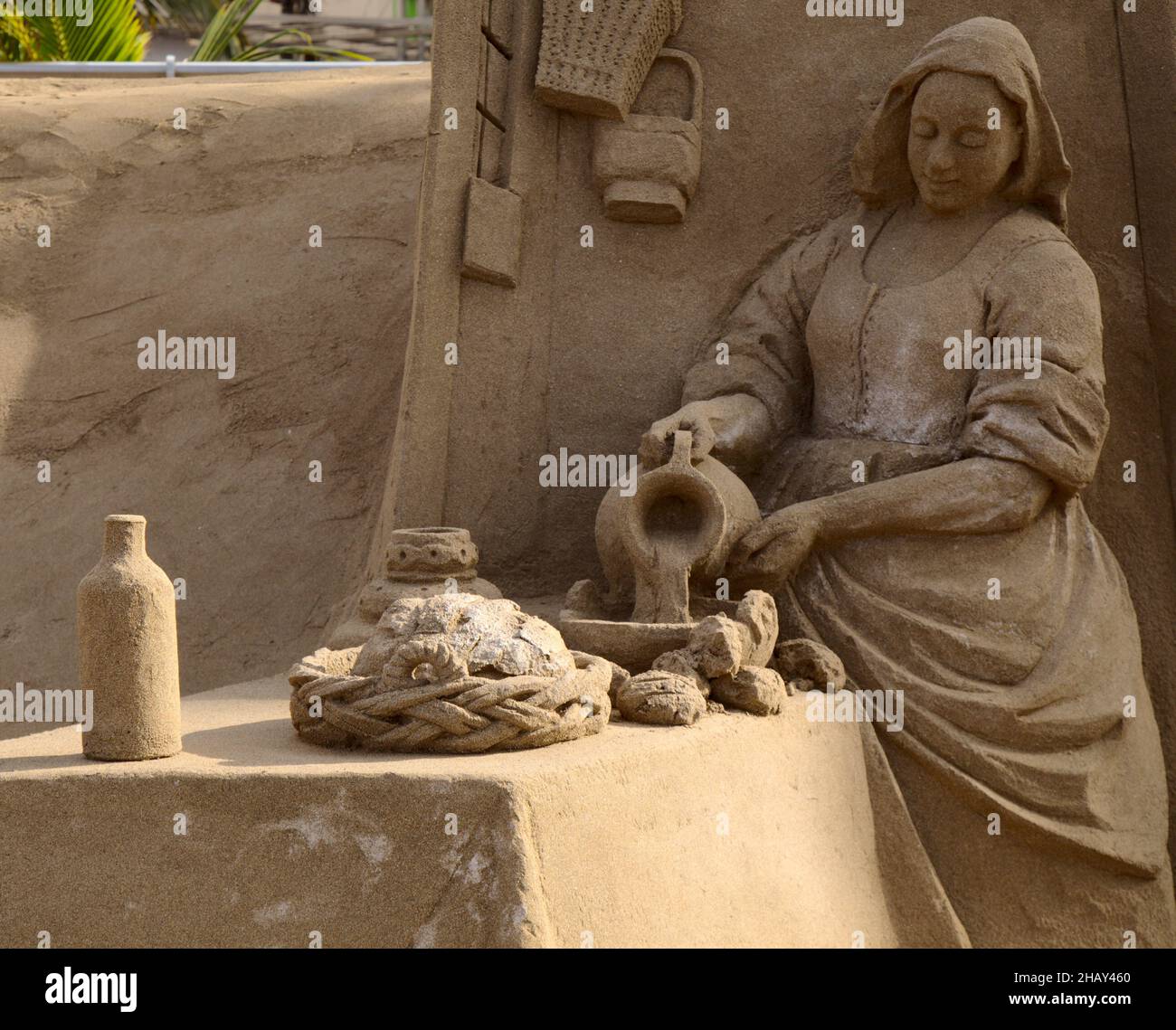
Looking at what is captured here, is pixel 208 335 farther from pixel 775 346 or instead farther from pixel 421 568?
pixel 775 346

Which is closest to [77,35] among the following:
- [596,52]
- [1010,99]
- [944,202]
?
[596,52]

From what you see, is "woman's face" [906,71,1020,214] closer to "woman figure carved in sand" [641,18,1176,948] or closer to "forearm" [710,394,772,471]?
"woman figure carved in sand" [641,18,1176,948]

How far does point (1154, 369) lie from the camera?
639cm

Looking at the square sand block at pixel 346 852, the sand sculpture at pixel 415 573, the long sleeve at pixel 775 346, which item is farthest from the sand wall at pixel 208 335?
the square sand block at pixel 346 852

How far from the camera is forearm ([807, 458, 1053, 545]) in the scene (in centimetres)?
546

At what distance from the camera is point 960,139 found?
5.77m

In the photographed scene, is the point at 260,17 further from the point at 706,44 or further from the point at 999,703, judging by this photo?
the point at 999,703

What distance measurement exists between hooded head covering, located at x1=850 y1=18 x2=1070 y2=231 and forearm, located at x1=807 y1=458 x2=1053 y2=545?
3.49 feet

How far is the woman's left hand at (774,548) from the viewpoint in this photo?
5438mm

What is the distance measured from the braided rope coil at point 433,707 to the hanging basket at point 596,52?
2827mm

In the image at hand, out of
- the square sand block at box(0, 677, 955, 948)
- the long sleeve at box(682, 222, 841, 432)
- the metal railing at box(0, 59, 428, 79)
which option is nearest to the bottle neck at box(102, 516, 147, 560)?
the square sand block at box(0, 677, 955, 948)

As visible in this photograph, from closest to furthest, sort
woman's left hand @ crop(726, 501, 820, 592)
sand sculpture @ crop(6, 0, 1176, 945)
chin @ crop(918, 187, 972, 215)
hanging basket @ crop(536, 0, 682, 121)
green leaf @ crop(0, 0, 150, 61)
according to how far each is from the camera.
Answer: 1. sand sculpture @ crop(6, 0, 1176, 945)
2. woman's left hand @ crop(726, 501, 820, 592)
3. chin @ crop(918, 187, 972, 215)
4. hanging basket @ crop(536, 0, 682, 121)
5. green leaf @ crop(0, 0, 150, 61)

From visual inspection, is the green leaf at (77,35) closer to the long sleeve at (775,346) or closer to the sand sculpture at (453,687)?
the long sleeve at (775,346)

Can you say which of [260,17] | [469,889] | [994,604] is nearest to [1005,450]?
[994,604]
